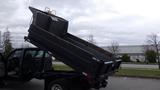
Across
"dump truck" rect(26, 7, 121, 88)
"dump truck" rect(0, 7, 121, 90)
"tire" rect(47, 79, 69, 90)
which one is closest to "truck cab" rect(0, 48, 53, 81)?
"dump truck" rect(0, 7, 121, 90)

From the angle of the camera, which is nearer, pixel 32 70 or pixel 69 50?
pixel 69 50

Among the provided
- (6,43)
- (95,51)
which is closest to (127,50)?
(6,43)

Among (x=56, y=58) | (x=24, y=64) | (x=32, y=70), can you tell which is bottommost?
(x=32, y=70)

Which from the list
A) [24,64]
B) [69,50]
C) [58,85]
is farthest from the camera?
[24,64]

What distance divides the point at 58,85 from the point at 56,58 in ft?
2.84

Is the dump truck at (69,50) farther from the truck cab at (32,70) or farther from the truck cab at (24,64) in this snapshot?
the truck cab at (24,64)

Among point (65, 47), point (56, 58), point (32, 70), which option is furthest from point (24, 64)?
point (65, 47)

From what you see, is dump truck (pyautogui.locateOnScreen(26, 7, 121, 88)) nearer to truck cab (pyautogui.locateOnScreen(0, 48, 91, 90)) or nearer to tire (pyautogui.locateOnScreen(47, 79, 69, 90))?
truck cab (pyautogui.locateOnScreen(0, 48, 91, 90))

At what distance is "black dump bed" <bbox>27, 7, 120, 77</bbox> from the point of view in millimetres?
9320

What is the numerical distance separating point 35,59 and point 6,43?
32692mm

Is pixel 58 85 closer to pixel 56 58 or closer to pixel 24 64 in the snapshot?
pixel 56 58

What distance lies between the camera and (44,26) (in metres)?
10.7

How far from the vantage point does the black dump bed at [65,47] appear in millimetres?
9320

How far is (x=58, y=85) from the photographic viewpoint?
991 cm
